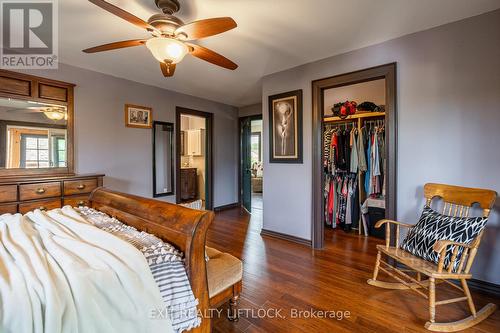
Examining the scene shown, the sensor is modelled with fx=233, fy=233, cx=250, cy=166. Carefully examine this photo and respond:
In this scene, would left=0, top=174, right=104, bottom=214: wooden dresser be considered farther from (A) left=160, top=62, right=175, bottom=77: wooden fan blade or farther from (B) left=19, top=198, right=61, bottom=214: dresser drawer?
(A) left=160, top=62, right=175, bottom=77: wooden fan blade

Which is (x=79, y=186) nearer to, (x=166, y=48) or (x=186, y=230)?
(x=166, y=48)

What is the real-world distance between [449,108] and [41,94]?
14.6ft

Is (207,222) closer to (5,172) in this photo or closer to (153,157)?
(5,172)

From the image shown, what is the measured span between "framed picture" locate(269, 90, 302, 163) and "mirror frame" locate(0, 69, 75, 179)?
106 inches

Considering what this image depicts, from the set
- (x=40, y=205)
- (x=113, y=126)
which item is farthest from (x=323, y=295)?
(x=113, y=126)

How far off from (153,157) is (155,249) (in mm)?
3072

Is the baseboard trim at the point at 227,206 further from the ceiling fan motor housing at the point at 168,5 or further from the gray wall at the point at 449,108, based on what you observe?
the ceiling fan motor housing at the point at 168,5

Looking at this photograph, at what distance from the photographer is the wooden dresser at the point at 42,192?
7.67 feet

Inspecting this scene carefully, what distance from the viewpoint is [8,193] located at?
7.64ft

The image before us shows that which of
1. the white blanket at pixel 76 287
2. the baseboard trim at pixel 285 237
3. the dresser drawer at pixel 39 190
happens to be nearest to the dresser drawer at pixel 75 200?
the dresser drawer at pixel 39 190

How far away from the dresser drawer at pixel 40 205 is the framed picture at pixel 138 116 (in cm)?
147

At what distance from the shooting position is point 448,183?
219cm

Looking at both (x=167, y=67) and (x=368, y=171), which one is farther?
(x=368, y=171)

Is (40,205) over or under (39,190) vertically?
under
